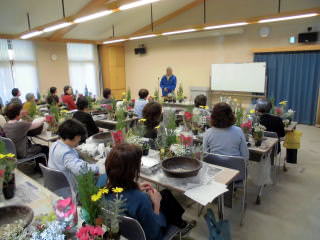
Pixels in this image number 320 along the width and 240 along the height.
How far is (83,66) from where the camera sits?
9625 millimetres

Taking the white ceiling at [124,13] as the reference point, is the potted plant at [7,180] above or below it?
below

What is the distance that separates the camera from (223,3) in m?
7.57

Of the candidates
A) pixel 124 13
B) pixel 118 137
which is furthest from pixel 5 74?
pixel 118 137

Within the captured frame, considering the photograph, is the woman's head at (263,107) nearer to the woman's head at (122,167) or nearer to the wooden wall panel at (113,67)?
the woman's head at (122,167)

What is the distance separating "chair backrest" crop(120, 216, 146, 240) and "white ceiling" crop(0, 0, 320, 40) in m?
6.05

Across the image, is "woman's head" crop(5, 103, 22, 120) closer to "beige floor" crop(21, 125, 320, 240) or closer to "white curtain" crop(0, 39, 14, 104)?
"beige floor" crop(21, 125, 320, 240)

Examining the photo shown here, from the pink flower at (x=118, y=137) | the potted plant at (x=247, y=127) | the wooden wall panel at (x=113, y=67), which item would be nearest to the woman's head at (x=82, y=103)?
the pink flower at (x=118, y=137)

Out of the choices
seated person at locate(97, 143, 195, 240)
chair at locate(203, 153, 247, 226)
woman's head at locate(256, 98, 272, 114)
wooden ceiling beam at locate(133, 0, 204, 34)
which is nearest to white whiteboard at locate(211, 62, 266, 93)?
wooden ceiling beam at locate(133, 0, 204, 34)

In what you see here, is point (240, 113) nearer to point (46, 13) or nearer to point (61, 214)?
point (61, 214)

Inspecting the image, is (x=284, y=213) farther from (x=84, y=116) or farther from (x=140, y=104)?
(x=140, y=104)

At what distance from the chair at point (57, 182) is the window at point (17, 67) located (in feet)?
21.6

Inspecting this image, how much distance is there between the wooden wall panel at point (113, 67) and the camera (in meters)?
9.92

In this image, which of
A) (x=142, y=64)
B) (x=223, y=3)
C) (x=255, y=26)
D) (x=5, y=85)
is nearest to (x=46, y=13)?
(x=5, y=85)

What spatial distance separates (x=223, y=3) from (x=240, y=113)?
18.6 ft
